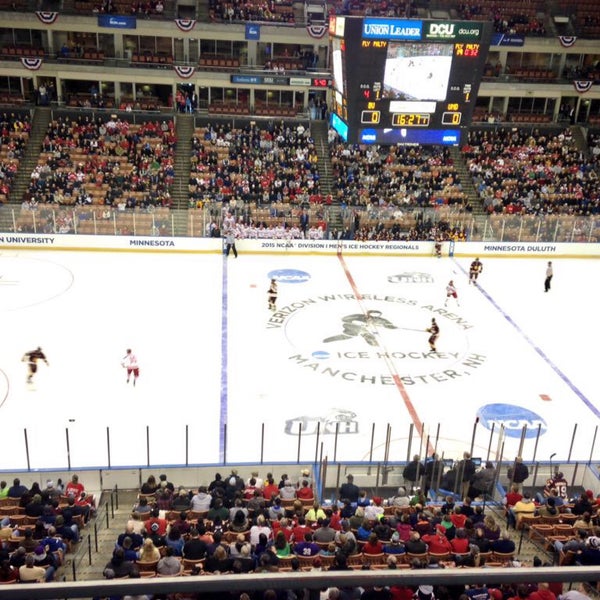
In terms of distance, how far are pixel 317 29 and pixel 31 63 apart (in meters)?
15.5

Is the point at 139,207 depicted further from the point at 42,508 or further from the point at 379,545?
the point at 379,545

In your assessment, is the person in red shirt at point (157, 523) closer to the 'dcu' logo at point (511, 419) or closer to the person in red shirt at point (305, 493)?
the person in red shirt at point (305, 493)

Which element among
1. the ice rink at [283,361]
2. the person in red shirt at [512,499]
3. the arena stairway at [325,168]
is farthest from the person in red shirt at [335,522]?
the arena stairway at [325,168]

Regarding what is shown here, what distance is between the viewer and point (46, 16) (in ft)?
122

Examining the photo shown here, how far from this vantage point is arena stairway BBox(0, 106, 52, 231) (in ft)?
90.8

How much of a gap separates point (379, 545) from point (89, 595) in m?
7.41

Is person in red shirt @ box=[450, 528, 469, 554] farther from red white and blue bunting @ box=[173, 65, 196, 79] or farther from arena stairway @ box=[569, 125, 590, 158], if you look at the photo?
arena stairway @ box=[569, 125, 590, 158]

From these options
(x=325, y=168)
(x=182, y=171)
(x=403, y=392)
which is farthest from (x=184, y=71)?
(x=403, y=392)

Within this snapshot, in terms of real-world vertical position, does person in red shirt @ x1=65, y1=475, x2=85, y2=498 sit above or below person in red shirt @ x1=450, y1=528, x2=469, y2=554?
below

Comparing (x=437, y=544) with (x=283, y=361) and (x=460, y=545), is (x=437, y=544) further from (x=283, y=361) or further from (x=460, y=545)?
(x=283, y=361)

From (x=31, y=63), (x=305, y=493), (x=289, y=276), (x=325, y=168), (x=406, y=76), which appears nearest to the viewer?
(x=305, y=493)

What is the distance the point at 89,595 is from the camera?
195 cm

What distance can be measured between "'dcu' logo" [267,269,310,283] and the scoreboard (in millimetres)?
5874

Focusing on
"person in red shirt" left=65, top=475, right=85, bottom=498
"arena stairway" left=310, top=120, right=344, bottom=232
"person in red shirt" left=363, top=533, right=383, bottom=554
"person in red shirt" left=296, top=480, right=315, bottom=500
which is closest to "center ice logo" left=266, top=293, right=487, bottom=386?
"person in red shirt" left=296, top=480, right=315, bottom=500
